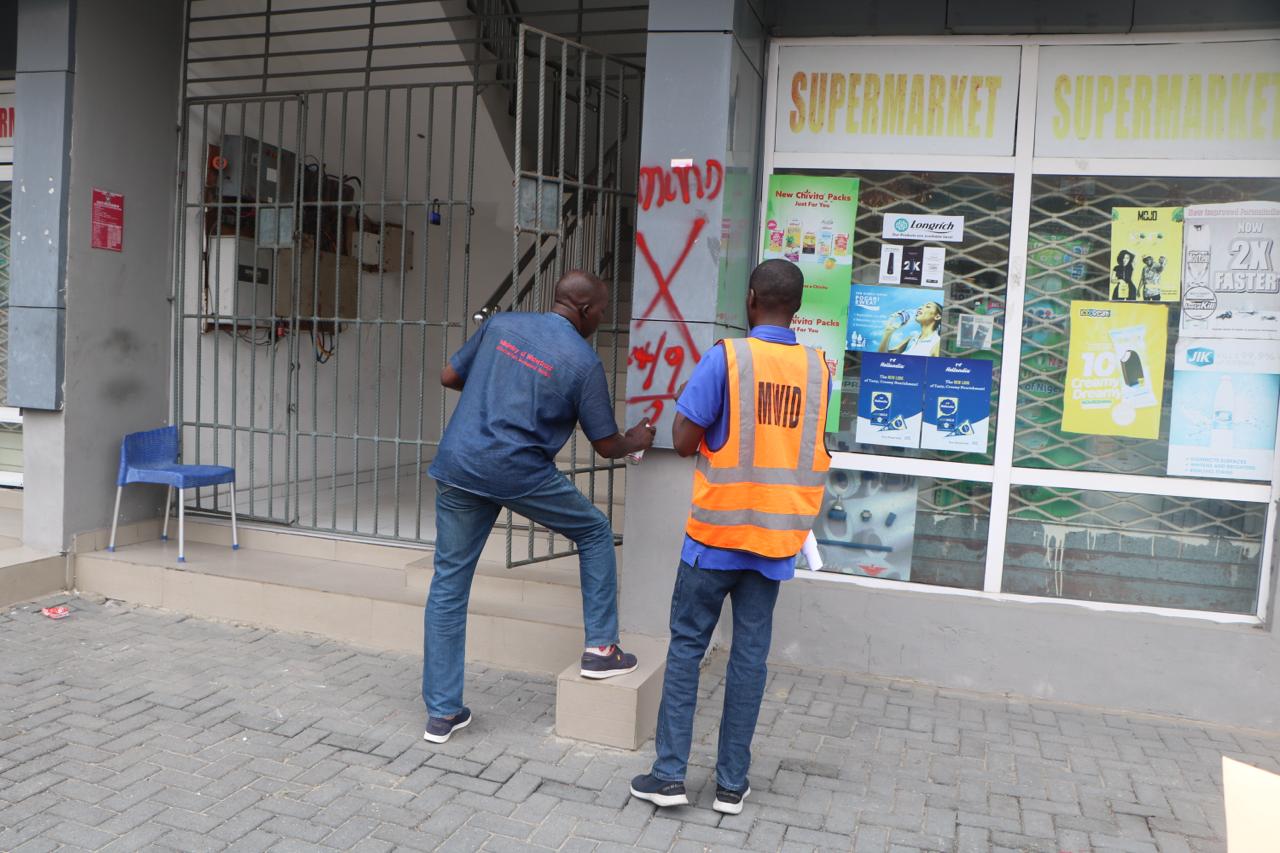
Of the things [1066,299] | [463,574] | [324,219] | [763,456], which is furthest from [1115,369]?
[324,219]

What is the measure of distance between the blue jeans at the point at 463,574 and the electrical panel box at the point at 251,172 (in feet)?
11.2

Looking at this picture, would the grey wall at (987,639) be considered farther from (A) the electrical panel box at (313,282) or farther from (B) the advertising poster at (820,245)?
(A) the electrical panel box at (313,282)

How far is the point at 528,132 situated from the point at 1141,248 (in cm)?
533

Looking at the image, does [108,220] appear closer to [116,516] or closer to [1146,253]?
[116,516]

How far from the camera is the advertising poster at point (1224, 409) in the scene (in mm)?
4828

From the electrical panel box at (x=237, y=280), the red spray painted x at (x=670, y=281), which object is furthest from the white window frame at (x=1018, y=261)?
the electrical panel box at (x=237, y=280)

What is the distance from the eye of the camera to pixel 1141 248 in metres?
4.96

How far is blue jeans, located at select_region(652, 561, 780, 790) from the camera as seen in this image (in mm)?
3570

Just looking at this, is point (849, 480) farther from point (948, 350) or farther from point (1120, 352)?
point (1120, 352)

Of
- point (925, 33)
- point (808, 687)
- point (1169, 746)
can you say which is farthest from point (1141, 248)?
point (808, 687)

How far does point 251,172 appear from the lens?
673 centimetres

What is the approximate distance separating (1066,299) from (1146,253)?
0.42 metres

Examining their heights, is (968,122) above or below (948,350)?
above

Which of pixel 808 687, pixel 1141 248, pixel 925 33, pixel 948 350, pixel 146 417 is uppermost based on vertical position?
pixel 925 33
